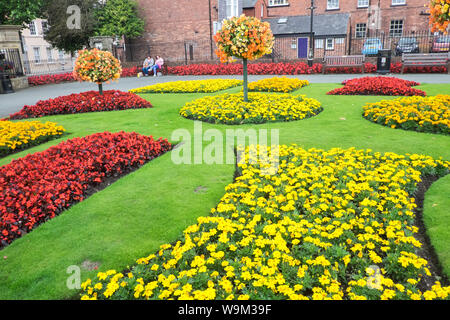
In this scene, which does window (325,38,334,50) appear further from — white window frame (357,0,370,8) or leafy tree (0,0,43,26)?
leafy tree (0,0,43,26)

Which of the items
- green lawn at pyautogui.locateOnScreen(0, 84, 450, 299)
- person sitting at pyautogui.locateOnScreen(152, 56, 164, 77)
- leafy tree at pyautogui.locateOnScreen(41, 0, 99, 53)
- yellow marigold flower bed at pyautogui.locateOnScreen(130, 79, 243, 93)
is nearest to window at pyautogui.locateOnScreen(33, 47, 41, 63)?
leafy tree at pyautogui.locateOnScreen(41, 0, 99, 53)

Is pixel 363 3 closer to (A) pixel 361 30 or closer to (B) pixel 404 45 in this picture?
(A) pixel 361 30

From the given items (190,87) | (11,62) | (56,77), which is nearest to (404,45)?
(190,87)

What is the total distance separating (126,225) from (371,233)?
3.07 m

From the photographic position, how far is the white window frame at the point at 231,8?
3260 cm

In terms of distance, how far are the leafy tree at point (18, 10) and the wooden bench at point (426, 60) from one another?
80.6 ft

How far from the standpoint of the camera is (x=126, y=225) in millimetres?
4441

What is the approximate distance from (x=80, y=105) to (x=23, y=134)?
439 cm

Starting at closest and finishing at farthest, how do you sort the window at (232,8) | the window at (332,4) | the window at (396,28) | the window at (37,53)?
the window at (232,8)
the window at (396,28)
the window at (332,4)
the window at (37,53)

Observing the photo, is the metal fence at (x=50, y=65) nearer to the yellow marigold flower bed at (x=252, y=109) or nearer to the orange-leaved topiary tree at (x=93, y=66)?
the orange-leaved topiary tree at (x=93, y=66)

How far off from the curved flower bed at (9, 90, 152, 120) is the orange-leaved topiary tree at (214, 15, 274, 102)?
409 cm

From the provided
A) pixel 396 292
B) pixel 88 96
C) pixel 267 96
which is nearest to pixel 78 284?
pixel 396 292

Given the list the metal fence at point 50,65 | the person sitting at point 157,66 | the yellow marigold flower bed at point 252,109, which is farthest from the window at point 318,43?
the metal fence at point 50,65

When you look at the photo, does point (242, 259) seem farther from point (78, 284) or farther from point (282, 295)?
point (78, 284)
